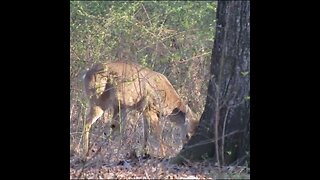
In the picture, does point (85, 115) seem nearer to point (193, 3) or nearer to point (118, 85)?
point (118, 85)

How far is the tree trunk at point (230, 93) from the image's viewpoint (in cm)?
995

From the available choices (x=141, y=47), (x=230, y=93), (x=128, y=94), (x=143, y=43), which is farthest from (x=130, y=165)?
(x=143, y=43)

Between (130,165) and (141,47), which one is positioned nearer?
(130,165)

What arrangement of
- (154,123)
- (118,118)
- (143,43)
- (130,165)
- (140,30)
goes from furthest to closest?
1. (140,30)
2. (143,43)
3. (118,118)
4. (154,123)
5. (130,165)

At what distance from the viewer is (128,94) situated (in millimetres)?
12977

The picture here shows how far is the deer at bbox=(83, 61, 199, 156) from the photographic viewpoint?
12.6 m

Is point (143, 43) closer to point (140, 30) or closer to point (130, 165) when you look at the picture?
point (140, 30)

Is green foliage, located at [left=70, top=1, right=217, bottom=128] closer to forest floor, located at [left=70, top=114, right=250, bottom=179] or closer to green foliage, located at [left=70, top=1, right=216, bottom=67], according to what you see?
green foliage, located at [left=70, top=1, right=216, bottom=67]

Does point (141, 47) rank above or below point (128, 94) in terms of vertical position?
above

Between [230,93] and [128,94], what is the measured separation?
3.19 metres

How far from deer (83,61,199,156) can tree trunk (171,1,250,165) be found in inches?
75.7

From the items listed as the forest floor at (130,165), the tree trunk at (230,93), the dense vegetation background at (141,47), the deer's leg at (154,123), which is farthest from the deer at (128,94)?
the tree trunk at (230,93)
